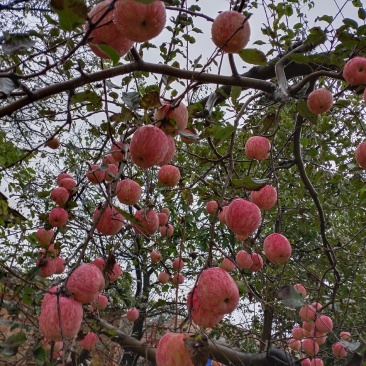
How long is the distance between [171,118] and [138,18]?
346 millimetres

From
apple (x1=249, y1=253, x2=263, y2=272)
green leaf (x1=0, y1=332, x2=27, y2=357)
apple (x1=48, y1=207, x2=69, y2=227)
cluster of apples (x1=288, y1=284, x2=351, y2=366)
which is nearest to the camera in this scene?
green leaf (x1=0, y1=332, x2=27, y2=357)

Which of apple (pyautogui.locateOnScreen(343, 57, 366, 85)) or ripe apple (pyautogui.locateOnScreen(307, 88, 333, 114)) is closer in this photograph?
apple (pyautogui.locateOnScreen(343, 57, 366, 85))

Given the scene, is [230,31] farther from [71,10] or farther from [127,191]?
[127,191]

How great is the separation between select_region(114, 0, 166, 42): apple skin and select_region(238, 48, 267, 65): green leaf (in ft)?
1.14

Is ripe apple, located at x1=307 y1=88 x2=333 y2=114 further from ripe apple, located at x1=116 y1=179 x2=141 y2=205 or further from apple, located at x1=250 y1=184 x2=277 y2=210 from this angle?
ripe apple, located at x1=116 y1=179 x2=141 y2=205

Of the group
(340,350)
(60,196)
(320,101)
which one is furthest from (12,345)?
(340,350)

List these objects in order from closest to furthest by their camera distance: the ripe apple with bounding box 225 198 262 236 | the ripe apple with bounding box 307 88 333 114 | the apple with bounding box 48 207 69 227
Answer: the ripe apple with bounding box 225 198 262 236 < the ripe apple with bounding box 307 88 333 114 < the apple with bounding box 48 207 69 227

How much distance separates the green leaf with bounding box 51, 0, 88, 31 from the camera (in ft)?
2.47

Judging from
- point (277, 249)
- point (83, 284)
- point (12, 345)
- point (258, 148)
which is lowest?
point (12, 345)

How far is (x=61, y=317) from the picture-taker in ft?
3.34

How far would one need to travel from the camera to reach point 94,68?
532 centimetres

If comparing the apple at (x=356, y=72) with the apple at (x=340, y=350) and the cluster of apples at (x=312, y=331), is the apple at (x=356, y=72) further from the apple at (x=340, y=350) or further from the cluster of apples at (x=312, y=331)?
the apple at (x=340, y=350)

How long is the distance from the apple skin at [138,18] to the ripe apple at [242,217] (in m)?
0.70

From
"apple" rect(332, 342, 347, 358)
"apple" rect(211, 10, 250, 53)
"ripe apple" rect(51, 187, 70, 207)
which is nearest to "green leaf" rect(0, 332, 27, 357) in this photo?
"ripe apple" rect(51, 187, 70, 207)
